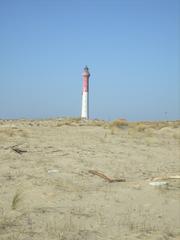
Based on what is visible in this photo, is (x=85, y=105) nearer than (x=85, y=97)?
Yes

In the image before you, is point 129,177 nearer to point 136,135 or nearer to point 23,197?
point 23,197

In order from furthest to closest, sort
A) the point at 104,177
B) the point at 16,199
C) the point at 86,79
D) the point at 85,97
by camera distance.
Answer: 1. the point at 86,79
2. the point at 85,97
3. the point at 104,177
4. the point at 16,199

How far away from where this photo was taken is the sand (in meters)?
5.82

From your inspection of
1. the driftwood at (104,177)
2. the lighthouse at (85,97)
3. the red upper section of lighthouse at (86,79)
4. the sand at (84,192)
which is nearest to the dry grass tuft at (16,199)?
the sand at (84,192)

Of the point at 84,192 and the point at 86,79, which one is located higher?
the point at 86,79

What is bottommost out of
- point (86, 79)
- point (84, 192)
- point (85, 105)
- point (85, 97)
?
point (84, 192)

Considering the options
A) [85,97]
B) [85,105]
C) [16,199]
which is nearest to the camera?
[16,199]

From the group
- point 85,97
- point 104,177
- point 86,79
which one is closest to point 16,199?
point 104,177

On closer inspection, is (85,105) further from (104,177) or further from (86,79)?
(104,177)

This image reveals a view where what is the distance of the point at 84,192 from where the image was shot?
312 inches

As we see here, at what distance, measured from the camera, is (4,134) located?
51.2ft

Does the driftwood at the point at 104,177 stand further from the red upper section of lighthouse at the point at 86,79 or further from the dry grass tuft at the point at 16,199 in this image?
the red upper section of lighthouse at the point at 86,79

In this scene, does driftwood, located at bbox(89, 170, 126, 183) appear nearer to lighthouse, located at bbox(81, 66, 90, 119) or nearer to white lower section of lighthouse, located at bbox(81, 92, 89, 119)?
lighthouse, located at bbox(81, 66, 90, 119)

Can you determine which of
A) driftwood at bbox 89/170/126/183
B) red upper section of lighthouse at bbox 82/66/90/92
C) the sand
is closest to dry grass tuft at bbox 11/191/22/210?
the sand
